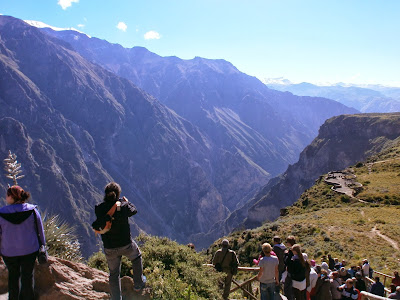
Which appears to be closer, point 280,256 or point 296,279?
point 296,279

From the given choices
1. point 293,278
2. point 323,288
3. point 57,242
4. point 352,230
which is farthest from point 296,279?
point 352,230

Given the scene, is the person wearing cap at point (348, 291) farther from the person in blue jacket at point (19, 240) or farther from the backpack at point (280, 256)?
the person in blue jacket at point (19, 240)

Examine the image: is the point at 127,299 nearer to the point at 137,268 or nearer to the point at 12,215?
the point at 137,268

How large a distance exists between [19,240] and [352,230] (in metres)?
26.2

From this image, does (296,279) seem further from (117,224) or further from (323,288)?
(117,224)

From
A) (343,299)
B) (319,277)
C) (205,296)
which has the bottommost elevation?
(343,299)

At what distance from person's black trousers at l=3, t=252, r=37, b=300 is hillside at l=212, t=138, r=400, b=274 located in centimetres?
1768

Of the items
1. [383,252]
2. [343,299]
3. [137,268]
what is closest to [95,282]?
[137,268]

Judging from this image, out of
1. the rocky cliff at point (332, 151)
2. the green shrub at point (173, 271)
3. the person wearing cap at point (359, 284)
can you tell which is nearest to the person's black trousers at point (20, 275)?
the green shrub at point (173, 271)

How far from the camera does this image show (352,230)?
2592cm

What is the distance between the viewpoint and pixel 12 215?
554cm

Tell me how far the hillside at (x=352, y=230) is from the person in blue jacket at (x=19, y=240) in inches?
699

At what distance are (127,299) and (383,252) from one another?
64.2ft

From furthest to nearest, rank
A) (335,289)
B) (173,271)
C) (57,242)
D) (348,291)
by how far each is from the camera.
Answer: (335,289)
(348,291)
(57,242)
(173,271)
